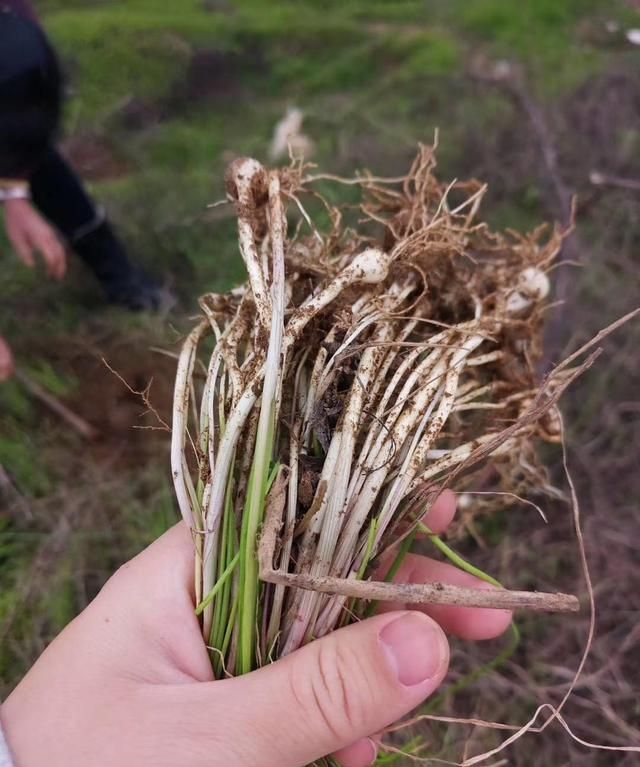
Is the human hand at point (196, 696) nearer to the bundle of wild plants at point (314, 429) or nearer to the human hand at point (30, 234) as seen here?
the bundle of wild plants at point (314, 429)

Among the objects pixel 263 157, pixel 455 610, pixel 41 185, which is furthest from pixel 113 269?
pixel 455 610

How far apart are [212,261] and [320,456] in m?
1.53

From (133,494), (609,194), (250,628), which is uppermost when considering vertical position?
(250,628)

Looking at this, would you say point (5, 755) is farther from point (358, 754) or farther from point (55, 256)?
point (55, 256)

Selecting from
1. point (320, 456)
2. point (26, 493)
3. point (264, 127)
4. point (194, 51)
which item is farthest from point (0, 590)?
point (194, 51)

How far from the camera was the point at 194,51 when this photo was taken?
335 cm

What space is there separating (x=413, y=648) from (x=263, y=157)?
2487 millimetres

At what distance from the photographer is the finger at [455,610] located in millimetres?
1271

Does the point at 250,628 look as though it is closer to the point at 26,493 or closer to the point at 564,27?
the point at 26,493

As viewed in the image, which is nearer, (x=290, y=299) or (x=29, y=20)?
(x=290, y=299)

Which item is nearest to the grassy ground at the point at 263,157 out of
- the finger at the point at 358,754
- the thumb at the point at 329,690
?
the finger at the point at 358,754

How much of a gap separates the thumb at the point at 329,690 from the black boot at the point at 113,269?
1675mm

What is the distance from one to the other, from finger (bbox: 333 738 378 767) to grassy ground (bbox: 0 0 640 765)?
559mm

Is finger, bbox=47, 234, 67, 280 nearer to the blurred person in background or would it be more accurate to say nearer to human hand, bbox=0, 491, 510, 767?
the blurred person in background
